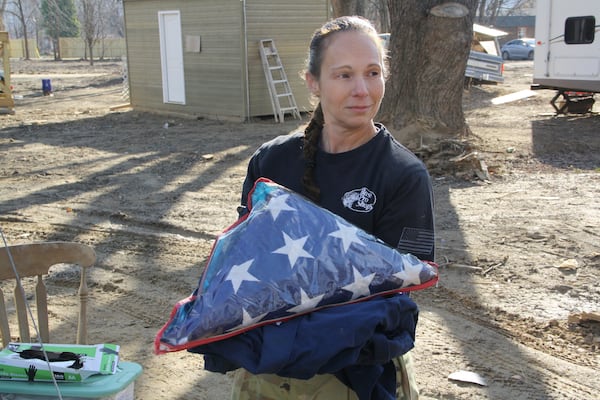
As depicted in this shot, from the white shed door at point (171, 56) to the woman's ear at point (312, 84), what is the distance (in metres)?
15.1

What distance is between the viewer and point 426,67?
9.34 m

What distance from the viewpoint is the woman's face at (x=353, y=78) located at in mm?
1854

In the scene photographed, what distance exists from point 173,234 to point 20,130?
10.1 m

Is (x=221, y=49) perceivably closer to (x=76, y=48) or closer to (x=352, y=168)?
(x=352, y=168)

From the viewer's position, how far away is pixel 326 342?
59.8 inches

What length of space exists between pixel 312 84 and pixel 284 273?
2.26ft

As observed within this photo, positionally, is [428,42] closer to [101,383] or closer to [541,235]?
[541,235]

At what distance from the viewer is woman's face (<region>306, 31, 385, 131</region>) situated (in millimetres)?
1854

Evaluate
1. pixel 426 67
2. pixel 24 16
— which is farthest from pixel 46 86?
pixel 24 16

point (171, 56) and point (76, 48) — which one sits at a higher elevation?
point (76, 48)

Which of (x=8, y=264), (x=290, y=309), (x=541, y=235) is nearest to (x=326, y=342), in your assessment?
(x=290, y=309)

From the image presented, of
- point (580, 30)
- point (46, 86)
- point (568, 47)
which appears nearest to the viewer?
point (580, 30)

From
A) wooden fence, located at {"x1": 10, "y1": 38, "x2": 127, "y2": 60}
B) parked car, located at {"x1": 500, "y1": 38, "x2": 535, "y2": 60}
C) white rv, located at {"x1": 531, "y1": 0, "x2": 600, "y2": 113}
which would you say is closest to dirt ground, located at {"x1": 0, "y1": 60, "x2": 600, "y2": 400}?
white rv, located at {"x1": 531, "y1": 0, "x2": 600, "y2": 113}

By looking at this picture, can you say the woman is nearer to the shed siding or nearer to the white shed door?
the shed siding
